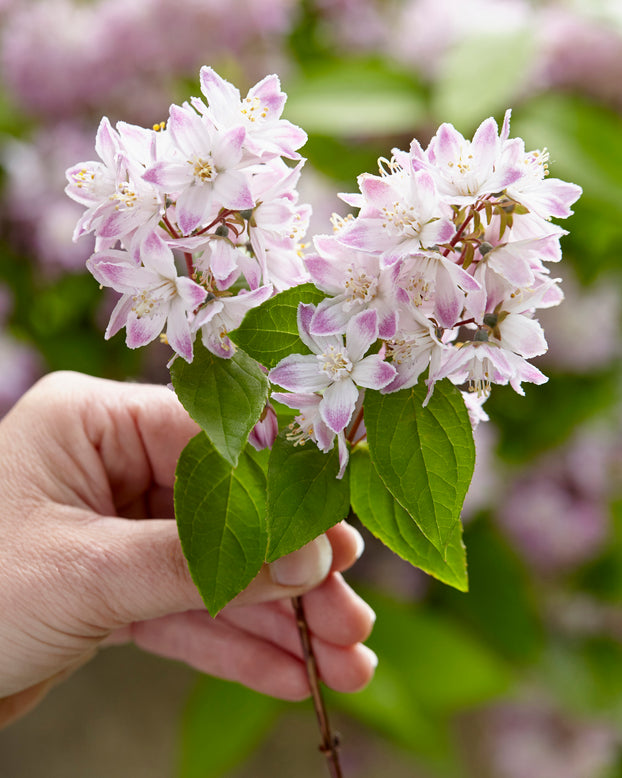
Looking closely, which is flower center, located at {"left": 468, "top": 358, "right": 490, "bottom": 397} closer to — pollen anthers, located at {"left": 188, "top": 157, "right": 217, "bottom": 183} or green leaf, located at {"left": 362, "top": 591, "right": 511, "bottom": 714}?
pollen anthers, located at {"left": 188, "top": 157, "right": 217, "bottom": 183}

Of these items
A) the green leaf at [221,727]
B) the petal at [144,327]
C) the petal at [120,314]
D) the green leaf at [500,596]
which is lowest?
the green leaf at [221,727]

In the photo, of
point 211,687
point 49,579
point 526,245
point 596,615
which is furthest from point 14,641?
point 596,615

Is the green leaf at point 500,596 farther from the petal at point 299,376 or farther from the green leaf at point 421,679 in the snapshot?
the petal at point 299,376

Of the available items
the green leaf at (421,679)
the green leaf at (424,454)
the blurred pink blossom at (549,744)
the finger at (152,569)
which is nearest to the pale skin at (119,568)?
the finger at (152,569)

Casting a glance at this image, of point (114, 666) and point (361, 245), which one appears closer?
point (361, 245)

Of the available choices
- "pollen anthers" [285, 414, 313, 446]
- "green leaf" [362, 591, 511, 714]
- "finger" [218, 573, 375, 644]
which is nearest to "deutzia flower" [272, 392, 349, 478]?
"pollen anthers" [285, 414, 313, 446]

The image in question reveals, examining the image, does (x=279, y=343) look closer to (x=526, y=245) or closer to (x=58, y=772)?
(x=526, y=245)
